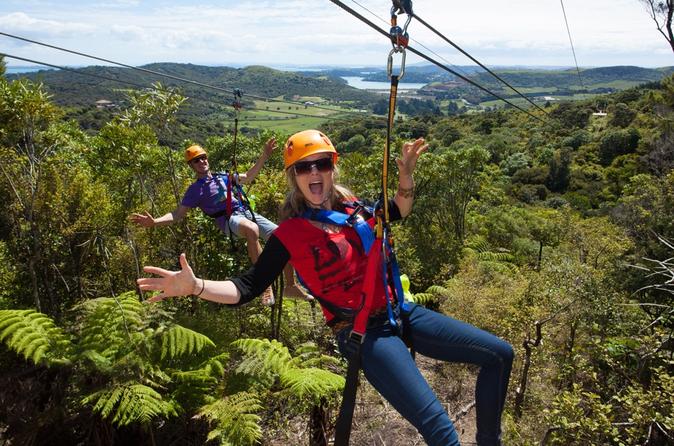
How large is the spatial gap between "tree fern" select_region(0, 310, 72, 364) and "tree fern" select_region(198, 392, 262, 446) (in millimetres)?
1472

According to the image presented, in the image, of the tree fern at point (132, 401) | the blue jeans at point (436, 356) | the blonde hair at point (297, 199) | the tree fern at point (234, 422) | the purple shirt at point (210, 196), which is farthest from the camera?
the purple shirt at point (210, 196)

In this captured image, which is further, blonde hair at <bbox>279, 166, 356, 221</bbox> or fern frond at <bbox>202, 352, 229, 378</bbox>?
fern frond at <bbox>202, 352, 229, 378</bbox>

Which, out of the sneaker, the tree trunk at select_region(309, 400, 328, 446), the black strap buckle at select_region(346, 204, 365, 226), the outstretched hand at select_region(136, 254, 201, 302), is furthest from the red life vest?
the sneaker

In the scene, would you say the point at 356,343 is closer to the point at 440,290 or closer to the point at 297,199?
the point at 297,199

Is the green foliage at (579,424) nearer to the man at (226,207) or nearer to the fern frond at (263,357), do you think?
the fern frond at (263,357)

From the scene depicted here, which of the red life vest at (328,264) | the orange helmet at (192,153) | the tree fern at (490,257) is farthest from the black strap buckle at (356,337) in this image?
the tree fern at (490,257)

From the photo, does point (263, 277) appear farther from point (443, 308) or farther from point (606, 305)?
point (443, 308)

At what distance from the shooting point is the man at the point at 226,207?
514 cm

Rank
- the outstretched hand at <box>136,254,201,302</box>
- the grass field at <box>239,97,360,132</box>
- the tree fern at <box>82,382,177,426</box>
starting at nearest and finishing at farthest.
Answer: the outstretched hand at <box>136,254,201,302</box> < the tree fern at <box>82,382,177,426</box> < the grass field at <box>239,97,360,132</box>

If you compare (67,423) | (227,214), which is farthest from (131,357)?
(227,214)

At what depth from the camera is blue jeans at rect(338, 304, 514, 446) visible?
2.42m

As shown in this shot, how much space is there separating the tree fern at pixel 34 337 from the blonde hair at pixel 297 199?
9.07 feet

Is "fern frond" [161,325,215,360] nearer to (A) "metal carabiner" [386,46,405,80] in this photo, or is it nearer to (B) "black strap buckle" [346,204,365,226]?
(B) "black strap buckle" [346,204,365,226]

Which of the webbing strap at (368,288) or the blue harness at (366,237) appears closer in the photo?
the webbing strap at (368,288)
